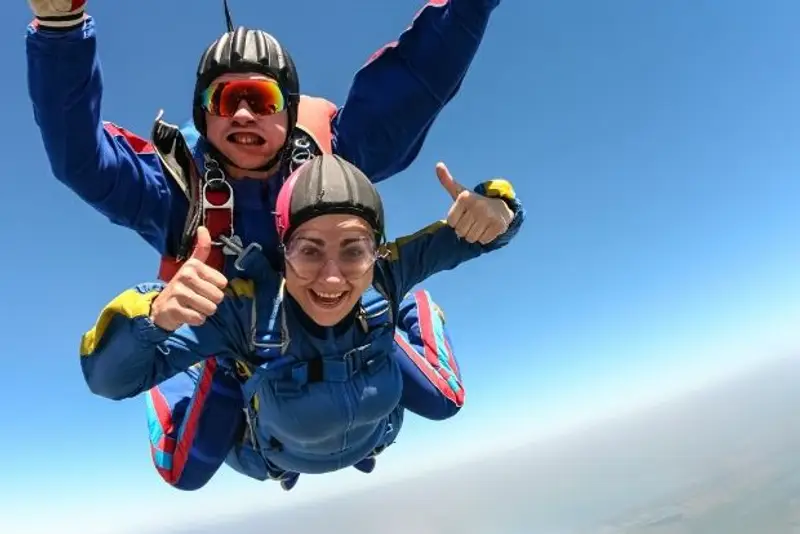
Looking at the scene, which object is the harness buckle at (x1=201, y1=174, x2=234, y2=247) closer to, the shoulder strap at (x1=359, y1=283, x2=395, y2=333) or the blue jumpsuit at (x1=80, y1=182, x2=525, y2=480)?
the blue jumpsuit at (x1=80, y1=182, x2=525, y2=480)

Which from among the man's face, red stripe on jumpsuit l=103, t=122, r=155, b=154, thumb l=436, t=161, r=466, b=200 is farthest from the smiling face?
red stripe on jumpsuit l=103, t=122, r=155, b=154

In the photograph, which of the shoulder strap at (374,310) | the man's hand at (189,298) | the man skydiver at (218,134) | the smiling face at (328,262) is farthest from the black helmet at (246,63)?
the man's hand at (189,298)

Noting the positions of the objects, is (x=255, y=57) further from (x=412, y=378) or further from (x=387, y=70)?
(x=412, y=378)

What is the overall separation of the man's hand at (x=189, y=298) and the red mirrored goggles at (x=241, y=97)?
66 cm

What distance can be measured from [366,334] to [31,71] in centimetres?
100

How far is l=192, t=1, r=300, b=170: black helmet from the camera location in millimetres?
1699

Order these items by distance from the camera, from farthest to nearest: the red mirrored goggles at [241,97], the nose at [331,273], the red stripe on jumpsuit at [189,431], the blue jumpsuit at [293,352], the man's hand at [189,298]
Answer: the red stripe on jumpsuit at [189,431] < the red mirrored goggles at [241,97] < the nose at [331,273] < the blue jumpsuit at [293,352] < the man's hand at [189,298]

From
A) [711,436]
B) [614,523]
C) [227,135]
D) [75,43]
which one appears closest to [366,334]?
[227,135]

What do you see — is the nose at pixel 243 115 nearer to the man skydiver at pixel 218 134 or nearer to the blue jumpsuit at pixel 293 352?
the man skydiver at pixel 218 134

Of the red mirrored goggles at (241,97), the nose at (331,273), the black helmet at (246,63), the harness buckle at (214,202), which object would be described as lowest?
the nose at (331,273)

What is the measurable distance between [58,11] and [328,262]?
78 centimetres

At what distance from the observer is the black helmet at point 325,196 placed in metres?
1.40

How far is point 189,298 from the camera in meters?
1.11

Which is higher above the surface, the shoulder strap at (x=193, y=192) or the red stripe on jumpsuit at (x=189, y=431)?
the shoulder strap at (x=193, y=192)
